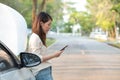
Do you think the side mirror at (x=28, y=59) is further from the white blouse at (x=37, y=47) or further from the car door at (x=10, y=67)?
the white blouse at (x=37, y=47)

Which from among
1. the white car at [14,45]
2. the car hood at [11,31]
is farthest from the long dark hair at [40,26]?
the car hood at [11,31]

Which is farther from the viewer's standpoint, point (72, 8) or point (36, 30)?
point (72, 8)

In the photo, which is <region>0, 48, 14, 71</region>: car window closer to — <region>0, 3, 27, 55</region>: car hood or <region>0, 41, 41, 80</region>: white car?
<region>0, 41, 41, 80</region>: white car

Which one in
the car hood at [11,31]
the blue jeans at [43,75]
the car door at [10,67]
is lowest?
the blue jeans at [43,75]

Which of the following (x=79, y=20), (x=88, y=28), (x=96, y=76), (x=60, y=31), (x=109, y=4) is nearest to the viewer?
(x=96, y=76)

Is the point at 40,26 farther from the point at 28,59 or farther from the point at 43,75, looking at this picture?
the point at 28,59

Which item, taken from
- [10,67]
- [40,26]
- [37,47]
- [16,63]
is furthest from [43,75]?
[10,67]

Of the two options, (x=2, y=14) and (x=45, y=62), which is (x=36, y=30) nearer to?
(x=45, y=62)

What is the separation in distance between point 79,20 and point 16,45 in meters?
136

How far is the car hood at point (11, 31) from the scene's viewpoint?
470cm

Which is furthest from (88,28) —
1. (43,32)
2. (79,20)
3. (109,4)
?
(43,32)

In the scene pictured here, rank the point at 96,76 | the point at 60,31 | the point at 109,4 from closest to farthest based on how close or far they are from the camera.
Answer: the point at 96,76 < the point at 109,4 < the point at 60,31

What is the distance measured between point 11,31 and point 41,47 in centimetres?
93

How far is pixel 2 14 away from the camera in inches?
187
